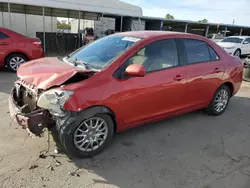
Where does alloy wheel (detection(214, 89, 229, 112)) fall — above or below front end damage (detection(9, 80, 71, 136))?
below

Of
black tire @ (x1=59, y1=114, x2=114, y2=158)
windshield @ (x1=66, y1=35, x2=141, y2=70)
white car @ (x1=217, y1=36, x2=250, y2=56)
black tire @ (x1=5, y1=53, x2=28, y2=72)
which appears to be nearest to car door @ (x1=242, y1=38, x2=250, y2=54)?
white car @ (x1=217, y1=36, x2=250, y2=56)

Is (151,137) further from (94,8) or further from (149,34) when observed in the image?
(94,8)

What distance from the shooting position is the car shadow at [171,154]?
283cm

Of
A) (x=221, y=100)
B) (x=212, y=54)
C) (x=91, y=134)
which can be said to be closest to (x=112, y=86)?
(x=91, y=134)

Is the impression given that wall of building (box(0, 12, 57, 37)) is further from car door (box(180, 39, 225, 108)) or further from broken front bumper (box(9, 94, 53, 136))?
broken front bumper (box(9, 94, 53, 136))

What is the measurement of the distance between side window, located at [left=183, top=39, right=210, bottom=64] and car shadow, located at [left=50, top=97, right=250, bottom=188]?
1.21 meters

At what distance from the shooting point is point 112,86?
310cm

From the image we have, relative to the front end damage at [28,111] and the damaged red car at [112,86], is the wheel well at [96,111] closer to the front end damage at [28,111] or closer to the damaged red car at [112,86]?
the damaged red car at [112,86]

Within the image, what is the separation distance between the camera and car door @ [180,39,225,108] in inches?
160

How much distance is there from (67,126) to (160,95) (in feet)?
5.01

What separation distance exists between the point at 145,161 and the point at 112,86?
1100mm

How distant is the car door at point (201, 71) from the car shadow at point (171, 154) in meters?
0.53

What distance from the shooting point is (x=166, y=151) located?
11.3 ft

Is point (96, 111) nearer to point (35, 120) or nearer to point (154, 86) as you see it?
point (35, 120)
